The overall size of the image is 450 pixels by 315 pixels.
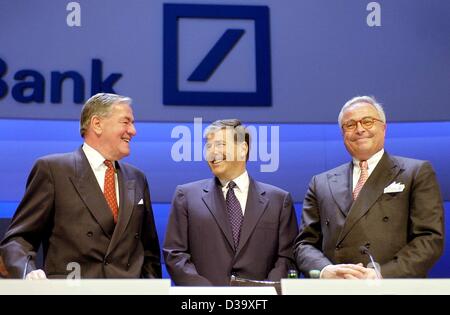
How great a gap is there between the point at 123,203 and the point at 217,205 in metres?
0.53

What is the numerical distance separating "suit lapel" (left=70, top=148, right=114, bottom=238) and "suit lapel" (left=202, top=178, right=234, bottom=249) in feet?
1.89

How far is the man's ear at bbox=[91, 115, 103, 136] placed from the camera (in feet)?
10.7

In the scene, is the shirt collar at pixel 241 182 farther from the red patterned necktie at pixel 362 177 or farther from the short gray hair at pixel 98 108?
the short gray hair at pixel 98 108

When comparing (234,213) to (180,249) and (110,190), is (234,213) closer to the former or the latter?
(180,249)

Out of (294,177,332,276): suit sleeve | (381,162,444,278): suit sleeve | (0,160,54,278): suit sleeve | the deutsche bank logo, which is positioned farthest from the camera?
the deutsche bank logo

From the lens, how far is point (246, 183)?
11.3 ft

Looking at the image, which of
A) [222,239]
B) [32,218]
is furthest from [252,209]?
[32,218]

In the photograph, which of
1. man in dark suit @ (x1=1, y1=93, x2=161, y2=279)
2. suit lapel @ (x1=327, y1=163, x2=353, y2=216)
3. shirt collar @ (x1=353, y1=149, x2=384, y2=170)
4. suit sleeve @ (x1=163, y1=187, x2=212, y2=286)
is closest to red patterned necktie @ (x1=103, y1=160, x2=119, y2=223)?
man in dark suit @ (x1=1, y1=93, x2=161, y2=279)

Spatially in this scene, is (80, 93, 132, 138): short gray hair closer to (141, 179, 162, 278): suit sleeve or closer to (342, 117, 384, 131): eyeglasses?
(141, 179, 162, 278): suit sleeve

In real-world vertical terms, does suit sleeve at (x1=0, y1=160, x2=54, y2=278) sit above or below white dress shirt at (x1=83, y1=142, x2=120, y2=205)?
below

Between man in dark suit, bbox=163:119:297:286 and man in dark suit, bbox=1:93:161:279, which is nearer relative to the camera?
man in dark suit, bbox=1:93:161:279

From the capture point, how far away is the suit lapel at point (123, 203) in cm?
301

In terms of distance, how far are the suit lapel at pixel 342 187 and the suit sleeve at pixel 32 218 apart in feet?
4.81

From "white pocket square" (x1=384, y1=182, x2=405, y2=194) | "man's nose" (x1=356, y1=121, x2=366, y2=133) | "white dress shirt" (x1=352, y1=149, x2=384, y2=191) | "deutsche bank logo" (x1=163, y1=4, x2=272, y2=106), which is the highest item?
"deutsche bank logo" (x1=163, y1=4, x2=272, y2=106)
